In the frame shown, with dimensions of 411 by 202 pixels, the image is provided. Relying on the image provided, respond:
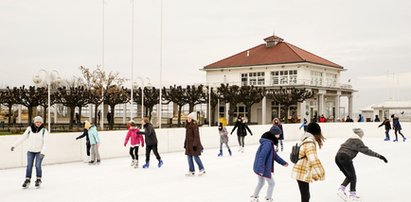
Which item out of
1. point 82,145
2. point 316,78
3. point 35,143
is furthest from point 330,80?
point 35,143

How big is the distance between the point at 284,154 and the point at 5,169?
9.37 metres

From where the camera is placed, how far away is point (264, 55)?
5266cm

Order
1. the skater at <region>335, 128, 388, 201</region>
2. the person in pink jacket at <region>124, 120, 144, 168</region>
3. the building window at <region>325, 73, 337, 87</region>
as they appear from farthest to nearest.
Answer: the building window at <region>325, 73, 337, 87</region>
the person in pink jacket at <region>124, 120, 144, 168</region>
the skater at <region>335, 128, 388, 201</region>

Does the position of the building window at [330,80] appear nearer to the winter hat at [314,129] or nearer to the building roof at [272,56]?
the building roof at [272,56]

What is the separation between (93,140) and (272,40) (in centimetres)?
4598

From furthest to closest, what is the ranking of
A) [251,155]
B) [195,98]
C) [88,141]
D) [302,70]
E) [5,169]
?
[302,70]
[195,98]
[251,155]
[88,141]
[5,169]

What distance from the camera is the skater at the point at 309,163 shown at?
5648 mm

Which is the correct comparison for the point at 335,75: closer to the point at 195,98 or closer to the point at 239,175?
the point at 195,98

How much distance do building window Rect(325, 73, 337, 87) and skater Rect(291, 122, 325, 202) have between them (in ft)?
148

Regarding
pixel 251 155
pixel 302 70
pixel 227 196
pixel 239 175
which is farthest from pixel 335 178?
pixel 302 70

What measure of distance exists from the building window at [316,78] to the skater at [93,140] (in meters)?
37.5

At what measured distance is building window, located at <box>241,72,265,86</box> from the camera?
5053 centimetres

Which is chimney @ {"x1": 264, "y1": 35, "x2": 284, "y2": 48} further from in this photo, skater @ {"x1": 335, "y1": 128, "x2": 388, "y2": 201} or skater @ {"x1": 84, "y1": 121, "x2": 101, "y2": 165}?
skater @ {"x1": 335, "y1": 128, "x2": 388, "y2": 201}

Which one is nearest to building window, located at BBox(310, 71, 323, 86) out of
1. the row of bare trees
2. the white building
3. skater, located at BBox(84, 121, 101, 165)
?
the white building
